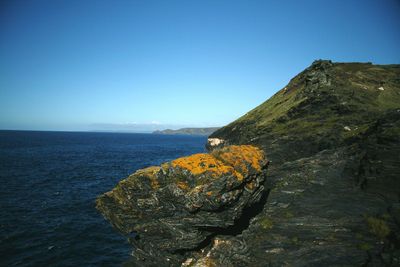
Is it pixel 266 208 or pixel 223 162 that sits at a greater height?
pixel 223 162

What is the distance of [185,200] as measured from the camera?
50.1ft

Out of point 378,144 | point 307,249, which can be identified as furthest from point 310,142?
point 307,249

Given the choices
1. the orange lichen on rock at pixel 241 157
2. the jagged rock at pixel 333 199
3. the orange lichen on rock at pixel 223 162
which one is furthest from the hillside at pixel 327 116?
the orange lichen on rock at pixel 223 162

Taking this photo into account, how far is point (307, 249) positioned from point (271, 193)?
18.2ft

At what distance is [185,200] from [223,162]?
139 inches

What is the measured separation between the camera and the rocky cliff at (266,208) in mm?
13555

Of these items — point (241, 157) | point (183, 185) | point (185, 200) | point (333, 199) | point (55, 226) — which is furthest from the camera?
point (55, 226)

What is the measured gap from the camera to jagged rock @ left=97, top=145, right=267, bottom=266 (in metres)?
15.3

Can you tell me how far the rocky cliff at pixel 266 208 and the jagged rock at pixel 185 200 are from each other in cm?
6

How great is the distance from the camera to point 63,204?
34156 mm

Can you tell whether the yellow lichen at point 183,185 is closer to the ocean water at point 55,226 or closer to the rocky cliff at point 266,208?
the rocky cliff at point 266,208

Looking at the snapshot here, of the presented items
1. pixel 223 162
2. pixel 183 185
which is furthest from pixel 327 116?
pixel 183 185

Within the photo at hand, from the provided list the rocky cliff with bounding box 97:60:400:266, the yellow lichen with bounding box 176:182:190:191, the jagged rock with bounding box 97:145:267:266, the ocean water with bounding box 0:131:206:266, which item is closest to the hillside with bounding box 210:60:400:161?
the rocky cliff with bounding box 97:60:400:266

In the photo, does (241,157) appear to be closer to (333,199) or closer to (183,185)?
(183,185)
